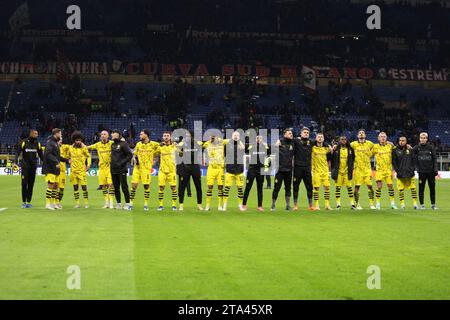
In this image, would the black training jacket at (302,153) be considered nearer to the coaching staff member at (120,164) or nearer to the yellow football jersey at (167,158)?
the yellow football jersey at (167,158)

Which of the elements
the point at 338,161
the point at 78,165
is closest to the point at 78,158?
the point at 78,165

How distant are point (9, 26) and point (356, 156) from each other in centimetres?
5528

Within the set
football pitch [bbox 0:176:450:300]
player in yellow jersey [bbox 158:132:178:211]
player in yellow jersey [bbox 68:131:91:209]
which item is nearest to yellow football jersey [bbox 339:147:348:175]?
football pitch [bbox 0:176:450:300]

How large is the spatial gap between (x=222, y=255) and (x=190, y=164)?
953cm

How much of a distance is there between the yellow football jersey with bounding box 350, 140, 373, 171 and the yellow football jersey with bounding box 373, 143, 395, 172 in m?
0.27

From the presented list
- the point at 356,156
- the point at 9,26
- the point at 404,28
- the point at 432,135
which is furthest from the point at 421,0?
the point at 356,156

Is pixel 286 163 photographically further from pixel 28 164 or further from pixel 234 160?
pixel 28 164

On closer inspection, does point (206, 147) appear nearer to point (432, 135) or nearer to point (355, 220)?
point (355, 220)

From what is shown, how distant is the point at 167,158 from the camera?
→ 2048cm

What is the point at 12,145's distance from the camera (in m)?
56.3

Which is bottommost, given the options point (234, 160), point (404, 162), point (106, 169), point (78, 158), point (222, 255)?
point (222, 255)

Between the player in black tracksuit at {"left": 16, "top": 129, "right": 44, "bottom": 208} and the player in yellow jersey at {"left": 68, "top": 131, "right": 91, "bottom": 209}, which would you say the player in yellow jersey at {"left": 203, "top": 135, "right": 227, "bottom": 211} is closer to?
the player in yellow jersey at {"left": 68, "top": 131, "right": 91, "bottom": 209}

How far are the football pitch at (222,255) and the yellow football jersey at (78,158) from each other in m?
2.16

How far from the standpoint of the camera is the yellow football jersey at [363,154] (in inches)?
845
